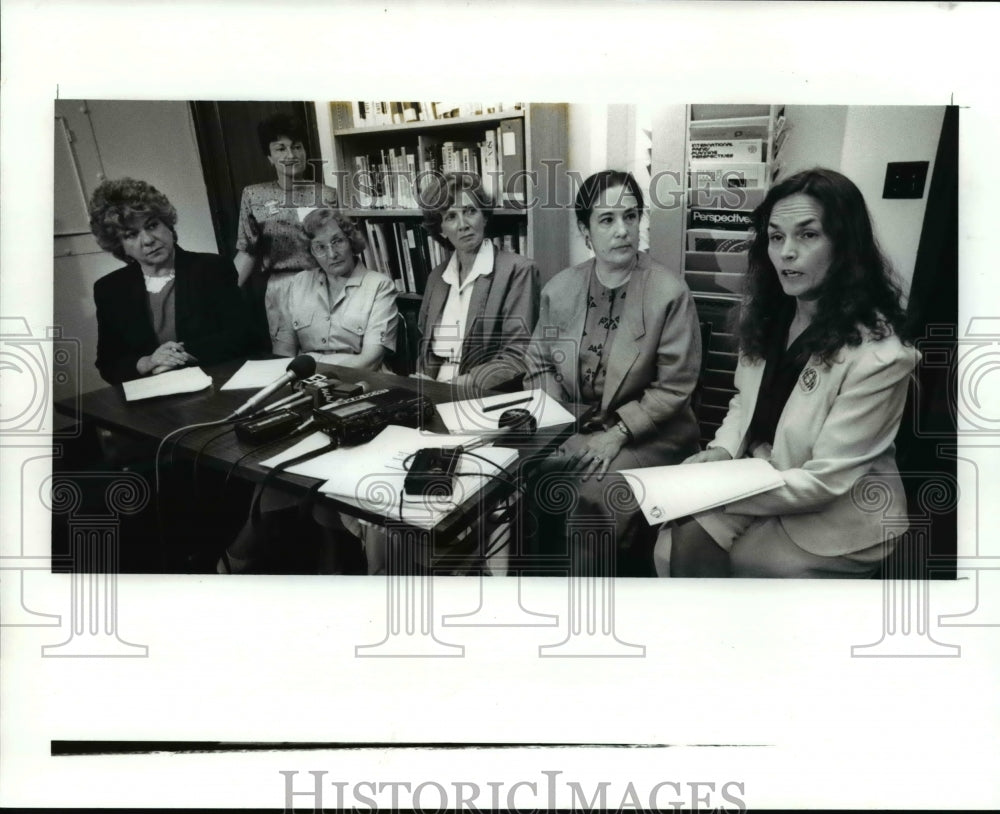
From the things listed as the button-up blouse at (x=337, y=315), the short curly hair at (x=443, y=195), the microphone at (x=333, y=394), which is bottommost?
the microphone at (x=333, y=394)

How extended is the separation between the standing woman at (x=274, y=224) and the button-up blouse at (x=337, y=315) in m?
0.03

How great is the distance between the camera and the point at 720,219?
1.83m

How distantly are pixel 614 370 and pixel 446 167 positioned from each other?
0.60m

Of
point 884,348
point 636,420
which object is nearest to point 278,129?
point 636,420

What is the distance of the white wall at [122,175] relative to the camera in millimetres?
1861

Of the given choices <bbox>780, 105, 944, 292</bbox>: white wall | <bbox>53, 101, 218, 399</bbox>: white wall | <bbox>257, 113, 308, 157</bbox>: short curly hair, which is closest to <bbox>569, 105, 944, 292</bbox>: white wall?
<bbox>780, 105, 944, 292</bbox>: white wall

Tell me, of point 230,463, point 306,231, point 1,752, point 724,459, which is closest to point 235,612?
point 230,463

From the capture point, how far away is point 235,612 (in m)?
1.92

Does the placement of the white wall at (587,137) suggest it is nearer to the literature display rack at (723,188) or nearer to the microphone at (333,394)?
the literature display rack at (723,188)

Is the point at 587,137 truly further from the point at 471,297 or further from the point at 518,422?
the point at 518,422

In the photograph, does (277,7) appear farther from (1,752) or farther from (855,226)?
Result: (1,752)

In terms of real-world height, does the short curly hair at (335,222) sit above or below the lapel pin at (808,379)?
above

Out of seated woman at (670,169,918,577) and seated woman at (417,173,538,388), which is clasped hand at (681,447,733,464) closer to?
seated woman at (670,169,918,577)

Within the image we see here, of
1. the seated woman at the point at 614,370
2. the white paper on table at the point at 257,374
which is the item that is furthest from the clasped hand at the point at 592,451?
the white paper on table at the point at 257,374
